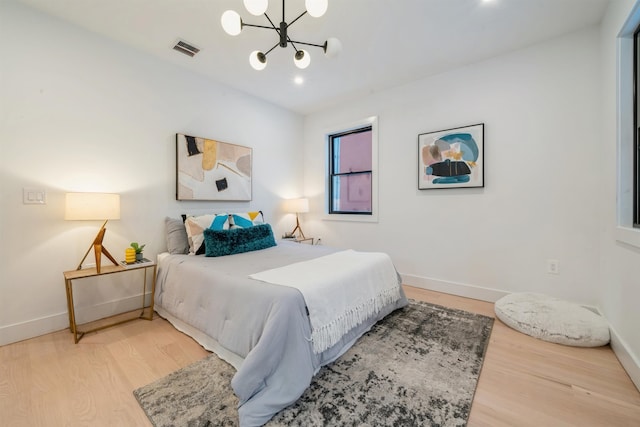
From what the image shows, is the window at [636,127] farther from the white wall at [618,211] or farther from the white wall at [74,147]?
the white wall at [74,147]

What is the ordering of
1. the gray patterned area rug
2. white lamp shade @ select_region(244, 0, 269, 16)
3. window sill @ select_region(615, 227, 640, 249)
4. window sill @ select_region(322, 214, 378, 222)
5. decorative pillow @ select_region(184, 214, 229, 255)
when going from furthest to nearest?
window sill @ select_region(322, 214, 378, 222) < decorative pillow @ select_region(184, 214, 229, 255) < window sill @ select_region(615, 227, 640, 249) < white lamp shade @ select_region(244, 0, 269, 16) < the gray patterned area rug

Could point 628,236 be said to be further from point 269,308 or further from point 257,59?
point 257,59

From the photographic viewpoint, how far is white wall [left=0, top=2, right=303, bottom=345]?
6.54ft

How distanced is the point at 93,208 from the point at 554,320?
146 inches

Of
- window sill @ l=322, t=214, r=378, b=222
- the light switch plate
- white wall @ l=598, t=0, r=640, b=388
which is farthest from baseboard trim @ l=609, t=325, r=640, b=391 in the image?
the light switch plate

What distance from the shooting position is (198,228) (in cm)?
269

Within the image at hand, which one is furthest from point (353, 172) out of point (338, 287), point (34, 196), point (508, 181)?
point (34, 196)

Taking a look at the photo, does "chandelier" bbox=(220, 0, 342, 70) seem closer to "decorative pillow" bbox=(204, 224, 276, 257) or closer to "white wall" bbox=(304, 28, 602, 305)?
"decorative pillow" bbox=(204, 224, 276, 257)

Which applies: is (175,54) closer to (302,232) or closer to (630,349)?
(302,232)

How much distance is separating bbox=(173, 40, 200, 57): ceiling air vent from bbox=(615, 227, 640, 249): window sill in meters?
3.67

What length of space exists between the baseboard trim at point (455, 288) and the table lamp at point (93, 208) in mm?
3157

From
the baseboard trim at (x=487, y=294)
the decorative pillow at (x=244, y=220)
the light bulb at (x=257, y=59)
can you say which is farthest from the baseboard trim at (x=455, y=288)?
the light bulb at (x=257, y=59)

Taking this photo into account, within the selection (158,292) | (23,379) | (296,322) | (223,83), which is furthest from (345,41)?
(23,379)

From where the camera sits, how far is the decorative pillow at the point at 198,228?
2.62 meters
